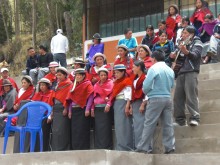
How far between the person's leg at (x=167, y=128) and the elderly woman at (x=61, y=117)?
7.20ft

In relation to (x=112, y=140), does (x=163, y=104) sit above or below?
above

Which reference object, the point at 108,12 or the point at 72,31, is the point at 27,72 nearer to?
the point at 108,12

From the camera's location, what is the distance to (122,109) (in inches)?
340

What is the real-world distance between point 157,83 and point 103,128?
5.37 feet

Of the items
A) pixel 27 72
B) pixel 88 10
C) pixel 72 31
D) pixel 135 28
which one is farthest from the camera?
pixel 72 31

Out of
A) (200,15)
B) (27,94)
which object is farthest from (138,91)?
(200,15)

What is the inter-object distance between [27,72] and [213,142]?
7.48 meters

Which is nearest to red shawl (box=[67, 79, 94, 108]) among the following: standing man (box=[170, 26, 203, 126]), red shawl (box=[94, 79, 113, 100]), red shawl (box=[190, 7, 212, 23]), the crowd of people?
the crowd of people

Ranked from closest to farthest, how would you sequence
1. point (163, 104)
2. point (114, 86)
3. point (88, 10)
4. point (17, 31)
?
point (163, 104) → point (114, 86) → point (88, 10) → point (17, 31)

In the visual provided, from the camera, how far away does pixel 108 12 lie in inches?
787

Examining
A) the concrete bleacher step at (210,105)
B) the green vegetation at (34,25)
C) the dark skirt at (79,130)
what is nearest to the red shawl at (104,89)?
the dark skirt at (79,130)

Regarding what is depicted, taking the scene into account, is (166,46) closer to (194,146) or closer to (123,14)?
(194,146)

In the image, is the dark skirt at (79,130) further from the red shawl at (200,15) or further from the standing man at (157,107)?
the red shawl at (200,15)

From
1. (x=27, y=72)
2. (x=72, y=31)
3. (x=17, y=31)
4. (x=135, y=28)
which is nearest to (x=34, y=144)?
(x=27, y=72)
